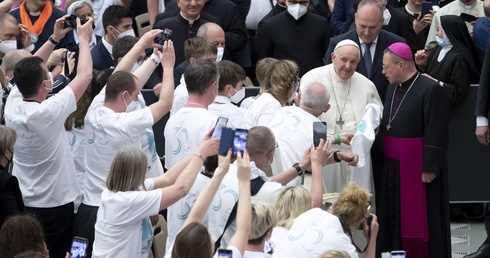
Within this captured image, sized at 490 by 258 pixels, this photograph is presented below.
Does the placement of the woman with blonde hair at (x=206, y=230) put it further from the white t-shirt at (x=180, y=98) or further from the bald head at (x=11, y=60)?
the bald head at (x=11, y=60)

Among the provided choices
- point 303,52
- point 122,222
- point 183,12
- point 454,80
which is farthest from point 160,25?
point 122,222

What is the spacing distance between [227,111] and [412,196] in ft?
6.67

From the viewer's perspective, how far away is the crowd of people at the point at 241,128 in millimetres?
7531

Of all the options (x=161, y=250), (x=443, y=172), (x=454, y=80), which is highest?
(x=454, y=80)

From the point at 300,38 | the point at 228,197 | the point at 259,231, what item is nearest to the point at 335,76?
the point at 300,38

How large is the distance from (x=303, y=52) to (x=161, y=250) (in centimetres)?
405

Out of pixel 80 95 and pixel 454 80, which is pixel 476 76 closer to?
pixel 454 80

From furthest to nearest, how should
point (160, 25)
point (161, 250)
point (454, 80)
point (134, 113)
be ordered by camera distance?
point (160, 25) → point (454, 80) → point (161, 250) → point (134, 113)

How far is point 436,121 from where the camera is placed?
10109 millimetres

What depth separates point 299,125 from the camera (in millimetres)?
9336

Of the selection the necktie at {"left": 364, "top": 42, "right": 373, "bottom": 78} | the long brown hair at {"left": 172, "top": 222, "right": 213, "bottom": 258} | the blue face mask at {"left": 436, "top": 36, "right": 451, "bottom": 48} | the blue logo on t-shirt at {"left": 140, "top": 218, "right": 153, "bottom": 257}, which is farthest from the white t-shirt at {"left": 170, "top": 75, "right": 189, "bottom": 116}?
the long brown hair at {"left": 172, "top": 222, "right": 213, "bottom": 258}

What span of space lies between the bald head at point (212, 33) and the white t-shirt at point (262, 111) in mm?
1690

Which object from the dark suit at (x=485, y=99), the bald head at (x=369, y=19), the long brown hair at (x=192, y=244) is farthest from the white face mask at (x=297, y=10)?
the long brown hair at (x=192, y=244)

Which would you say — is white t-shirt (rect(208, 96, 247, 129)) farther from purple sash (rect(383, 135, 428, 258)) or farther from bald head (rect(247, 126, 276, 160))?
purple sash (rect(383, 135, 428, 258))
